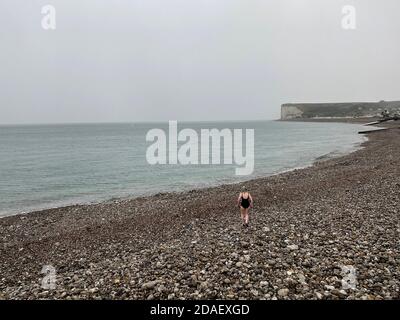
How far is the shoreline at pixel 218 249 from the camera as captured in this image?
755 centimetres

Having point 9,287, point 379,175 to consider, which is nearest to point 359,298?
point 9,287

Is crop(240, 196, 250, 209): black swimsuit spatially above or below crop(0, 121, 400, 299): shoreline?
above

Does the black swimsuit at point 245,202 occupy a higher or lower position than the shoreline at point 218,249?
higher

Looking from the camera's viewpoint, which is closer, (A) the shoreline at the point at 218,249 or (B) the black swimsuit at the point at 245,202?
(A) the shoreline at the point at 218,249

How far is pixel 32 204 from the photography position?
994 inches

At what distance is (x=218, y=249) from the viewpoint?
395 inches

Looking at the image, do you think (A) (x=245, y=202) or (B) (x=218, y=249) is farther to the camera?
(A) (x=245, y=202)

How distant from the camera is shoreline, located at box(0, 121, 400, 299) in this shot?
7.55 meters

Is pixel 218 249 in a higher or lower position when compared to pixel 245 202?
lower

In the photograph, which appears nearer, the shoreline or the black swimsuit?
the shoreline
